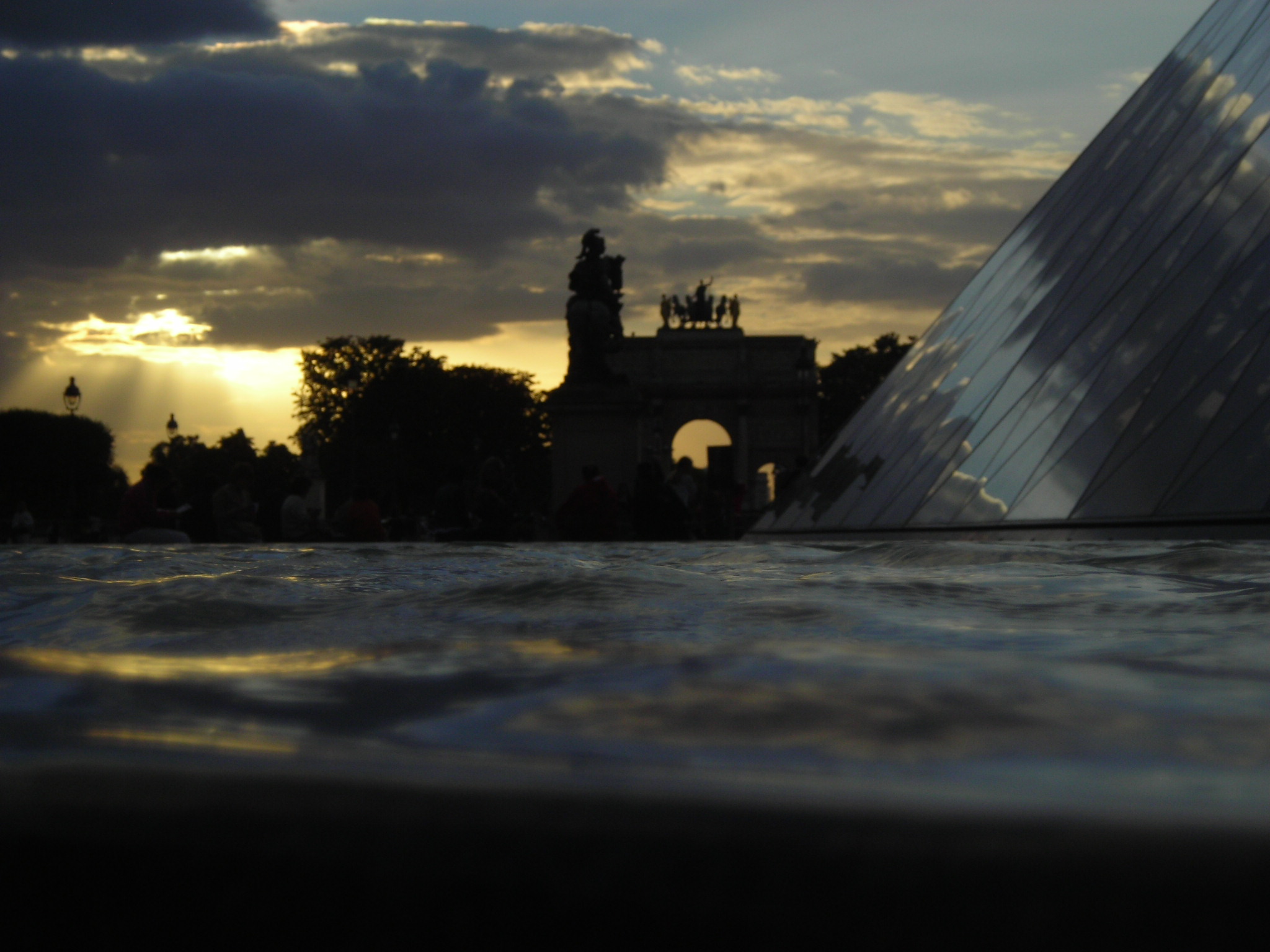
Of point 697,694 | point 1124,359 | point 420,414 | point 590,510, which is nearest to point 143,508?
point 590,510

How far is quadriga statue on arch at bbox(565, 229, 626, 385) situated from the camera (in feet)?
80.7

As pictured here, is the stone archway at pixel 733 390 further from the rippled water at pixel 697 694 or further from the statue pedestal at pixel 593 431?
the rippled water at pixel 697 694

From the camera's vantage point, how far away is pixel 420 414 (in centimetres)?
7819

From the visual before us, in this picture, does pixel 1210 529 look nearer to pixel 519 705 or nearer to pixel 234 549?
pixel 234 549

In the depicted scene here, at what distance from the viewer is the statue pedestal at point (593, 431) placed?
23438mm

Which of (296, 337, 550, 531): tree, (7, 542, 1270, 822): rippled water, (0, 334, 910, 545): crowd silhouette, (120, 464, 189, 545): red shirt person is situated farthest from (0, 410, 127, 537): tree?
(7, 542, 1270, 822): rippled water

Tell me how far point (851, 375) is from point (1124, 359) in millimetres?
78177

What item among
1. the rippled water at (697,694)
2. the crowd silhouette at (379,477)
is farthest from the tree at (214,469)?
the rippled water at (697,694)

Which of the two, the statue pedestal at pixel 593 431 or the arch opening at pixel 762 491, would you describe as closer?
the statue pedestal at pixel 593 431

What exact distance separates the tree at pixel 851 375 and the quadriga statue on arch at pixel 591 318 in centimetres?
5769

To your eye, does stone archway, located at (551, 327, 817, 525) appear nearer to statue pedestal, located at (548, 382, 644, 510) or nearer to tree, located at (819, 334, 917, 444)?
tree, located at (819, 334, 917, 444)

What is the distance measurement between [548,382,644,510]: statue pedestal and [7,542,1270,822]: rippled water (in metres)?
21.9

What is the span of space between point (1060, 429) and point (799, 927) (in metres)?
6.88

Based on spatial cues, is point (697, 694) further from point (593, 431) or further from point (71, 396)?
point (71, 396)
